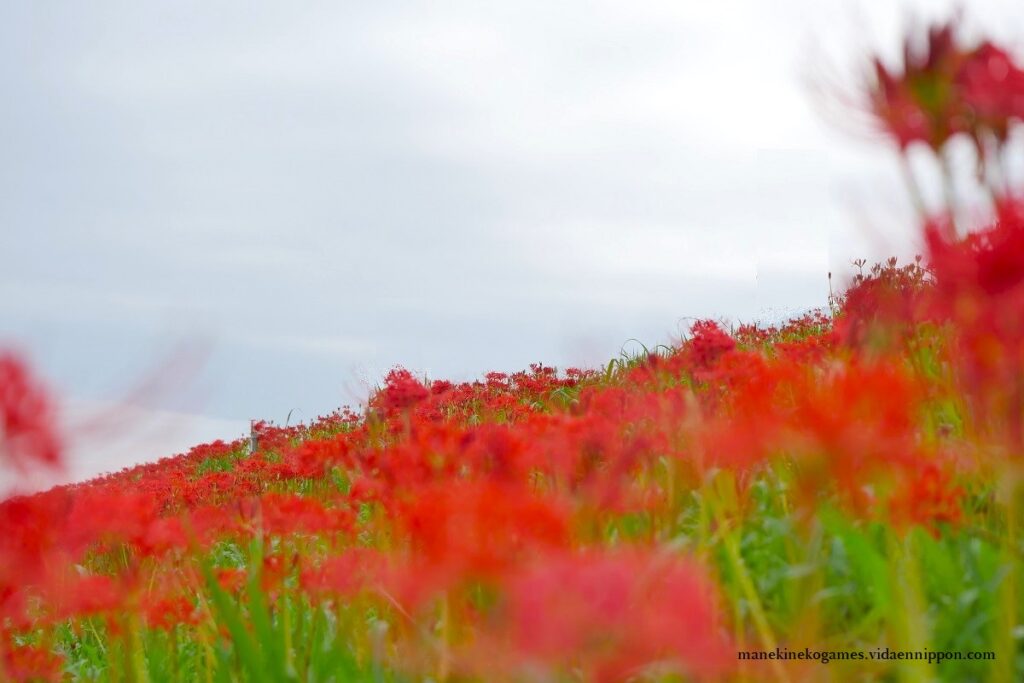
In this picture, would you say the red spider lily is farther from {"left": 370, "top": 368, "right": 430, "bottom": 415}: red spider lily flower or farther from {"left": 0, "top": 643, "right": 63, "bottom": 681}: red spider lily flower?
{"left": 0, "top": 643, "right": 63, "bottom": 681}: red spider lily flower

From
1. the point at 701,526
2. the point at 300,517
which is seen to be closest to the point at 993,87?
the point at 701,526

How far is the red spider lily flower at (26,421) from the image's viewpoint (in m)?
2.37

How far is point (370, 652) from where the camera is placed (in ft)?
9.95

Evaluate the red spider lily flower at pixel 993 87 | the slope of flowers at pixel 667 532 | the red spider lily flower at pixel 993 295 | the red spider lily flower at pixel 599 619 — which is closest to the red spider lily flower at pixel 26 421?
the slope of flowers at pixel 667 532

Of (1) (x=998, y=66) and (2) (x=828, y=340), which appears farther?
(2) (x=828, y=340)

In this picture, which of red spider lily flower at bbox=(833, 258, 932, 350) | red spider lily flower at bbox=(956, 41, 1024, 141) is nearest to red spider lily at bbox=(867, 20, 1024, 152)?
red spider lily flower at bbox=(956, 41, 1024, 141)

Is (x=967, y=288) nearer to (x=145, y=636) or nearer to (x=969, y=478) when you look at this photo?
(x=969, y=478)

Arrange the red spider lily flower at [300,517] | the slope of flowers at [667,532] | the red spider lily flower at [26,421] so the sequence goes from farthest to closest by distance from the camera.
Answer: the red spider lily flower at [300,517] < the red spider lily flower at [26,421] < the slope of flowers at [667,532]

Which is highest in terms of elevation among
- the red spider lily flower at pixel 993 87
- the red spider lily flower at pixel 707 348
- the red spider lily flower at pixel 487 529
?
the red spider lily flower at pixel 993 87

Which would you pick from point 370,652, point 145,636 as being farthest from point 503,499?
point 145,636

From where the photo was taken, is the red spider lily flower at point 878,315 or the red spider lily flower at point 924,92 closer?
the red spider lily flower at point 924,92

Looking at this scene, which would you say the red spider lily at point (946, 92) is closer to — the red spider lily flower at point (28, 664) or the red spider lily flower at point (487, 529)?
the red spider lily flower at point (487, 529)

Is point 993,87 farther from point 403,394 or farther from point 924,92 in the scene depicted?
point 403,394

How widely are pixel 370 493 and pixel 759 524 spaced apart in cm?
140
